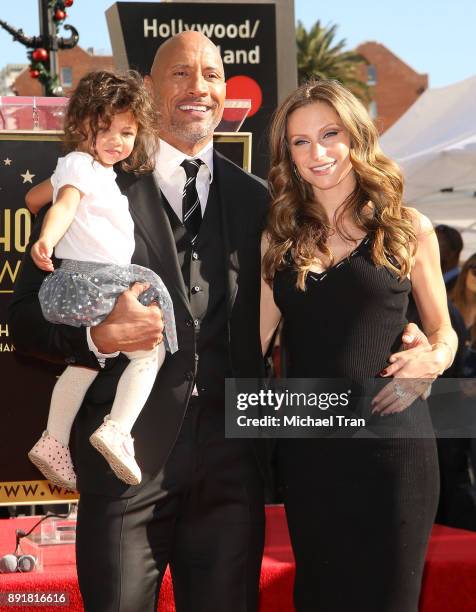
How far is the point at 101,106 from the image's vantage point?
2.60 metres

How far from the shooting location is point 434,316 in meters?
2.91

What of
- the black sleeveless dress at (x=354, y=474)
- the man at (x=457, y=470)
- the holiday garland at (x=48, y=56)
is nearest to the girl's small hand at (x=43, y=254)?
the black sleeveless dress at (x=354, y=474)

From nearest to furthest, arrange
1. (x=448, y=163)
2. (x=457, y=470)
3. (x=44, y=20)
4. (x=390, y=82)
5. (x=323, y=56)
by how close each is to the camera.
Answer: (x=457, y=470) → (x=448, y=163) → (x=44, y=20) → (x=323, y=56) → (x=390, y=82)

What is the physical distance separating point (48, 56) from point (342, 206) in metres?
9.20

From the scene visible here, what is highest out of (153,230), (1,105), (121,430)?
(1,105)

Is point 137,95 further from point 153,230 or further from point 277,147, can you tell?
point 277,147

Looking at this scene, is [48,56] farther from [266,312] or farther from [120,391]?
[120,391]

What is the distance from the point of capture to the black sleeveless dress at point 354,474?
8.77 feet

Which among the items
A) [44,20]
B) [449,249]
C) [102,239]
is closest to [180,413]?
[102,239]

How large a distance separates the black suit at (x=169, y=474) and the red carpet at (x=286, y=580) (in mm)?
859

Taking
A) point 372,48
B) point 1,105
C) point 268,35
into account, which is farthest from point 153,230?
point 372,48

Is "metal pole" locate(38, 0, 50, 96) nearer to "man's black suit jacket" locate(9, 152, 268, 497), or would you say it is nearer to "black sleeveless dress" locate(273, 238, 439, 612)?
"man's black suit jacket" locate(9, 152, 268, 497)

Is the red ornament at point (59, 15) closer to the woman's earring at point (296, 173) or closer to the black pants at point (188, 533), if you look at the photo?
the woman's earring at point (296, 173)

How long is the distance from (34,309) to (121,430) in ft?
1.52
